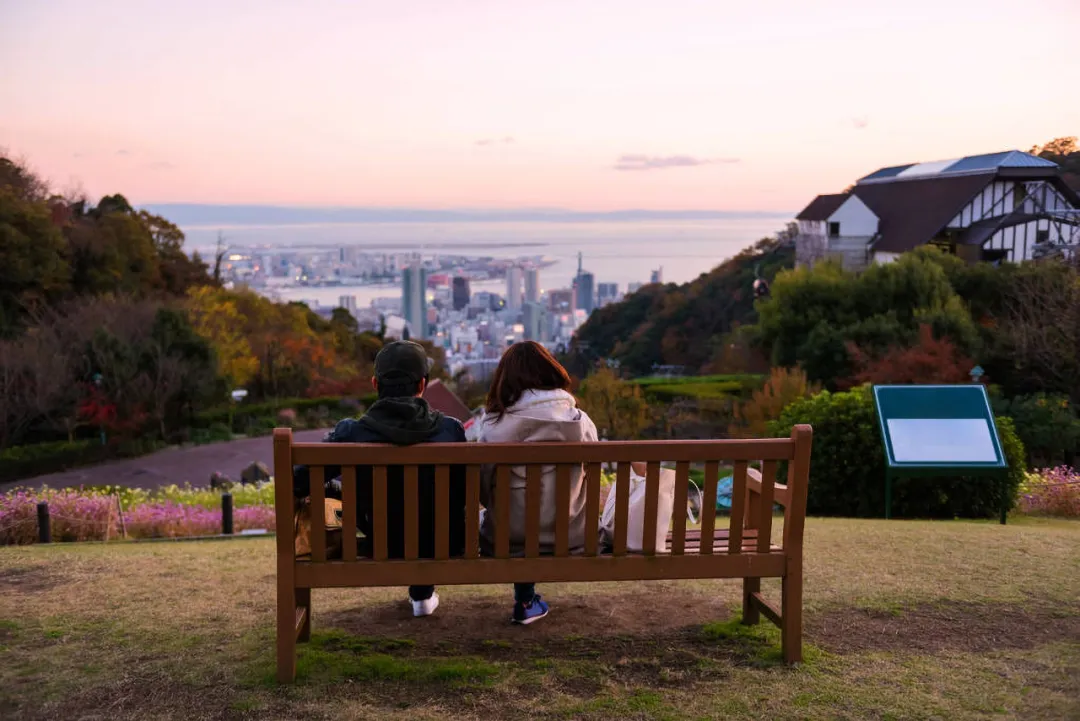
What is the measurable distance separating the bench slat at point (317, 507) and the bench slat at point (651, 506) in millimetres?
1320

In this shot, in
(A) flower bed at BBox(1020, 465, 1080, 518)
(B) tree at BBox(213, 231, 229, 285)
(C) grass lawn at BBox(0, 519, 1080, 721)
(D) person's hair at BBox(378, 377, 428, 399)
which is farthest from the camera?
(B) tree at BBox(213, 231, 229, 285)

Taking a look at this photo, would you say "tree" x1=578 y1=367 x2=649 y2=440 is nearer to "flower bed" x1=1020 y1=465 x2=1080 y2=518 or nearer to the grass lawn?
"flower bed" x1=1020 y1=465 x2=1080 y2=518

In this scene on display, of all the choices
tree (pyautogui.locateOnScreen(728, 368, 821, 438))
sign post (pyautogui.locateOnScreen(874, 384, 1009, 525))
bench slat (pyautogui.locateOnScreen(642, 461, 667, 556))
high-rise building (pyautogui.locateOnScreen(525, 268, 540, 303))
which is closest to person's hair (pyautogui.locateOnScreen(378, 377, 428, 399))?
bench slat (pyautogui.locateOnScreen(642, 461, 667, 556))

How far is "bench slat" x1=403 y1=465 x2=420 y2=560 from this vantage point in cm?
376

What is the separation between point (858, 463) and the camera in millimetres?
11133

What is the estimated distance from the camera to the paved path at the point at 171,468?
24.7 meters

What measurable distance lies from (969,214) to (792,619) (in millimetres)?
45294

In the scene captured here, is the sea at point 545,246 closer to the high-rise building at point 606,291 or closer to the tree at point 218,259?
the high-rise building at point 606,291

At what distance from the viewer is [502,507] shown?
386 centimetres

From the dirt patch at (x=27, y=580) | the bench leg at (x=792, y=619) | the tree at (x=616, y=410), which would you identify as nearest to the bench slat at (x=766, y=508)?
the bench leg at (x=792, y=619)

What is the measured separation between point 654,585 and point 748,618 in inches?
36.0

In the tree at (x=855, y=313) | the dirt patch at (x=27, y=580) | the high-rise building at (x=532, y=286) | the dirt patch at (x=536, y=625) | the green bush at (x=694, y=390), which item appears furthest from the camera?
the high-rise building at (x=532, y=286)

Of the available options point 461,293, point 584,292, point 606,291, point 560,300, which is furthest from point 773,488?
point 606,291

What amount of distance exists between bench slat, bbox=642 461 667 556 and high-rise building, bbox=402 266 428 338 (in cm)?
9284
